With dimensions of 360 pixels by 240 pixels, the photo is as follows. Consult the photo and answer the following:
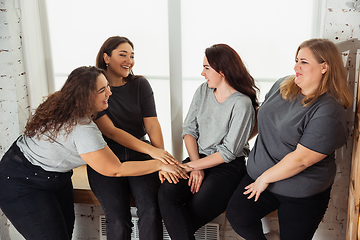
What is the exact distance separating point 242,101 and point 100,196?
3.39 feet

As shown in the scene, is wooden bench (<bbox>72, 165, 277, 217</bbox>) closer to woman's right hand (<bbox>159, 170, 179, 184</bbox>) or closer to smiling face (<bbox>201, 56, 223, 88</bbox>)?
woman's right hand (<bbox>159, 170, 179, 184</bbox>)

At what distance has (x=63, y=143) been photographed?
1711 mm

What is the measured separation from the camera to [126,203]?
196 cm

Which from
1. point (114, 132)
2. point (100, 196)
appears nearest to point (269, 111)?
point (114, 132)

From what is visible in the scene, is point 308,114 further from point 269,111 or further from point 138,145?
point 138,145

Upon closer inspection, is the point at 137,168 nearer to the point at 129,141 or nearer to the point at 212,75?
the point at 129,141

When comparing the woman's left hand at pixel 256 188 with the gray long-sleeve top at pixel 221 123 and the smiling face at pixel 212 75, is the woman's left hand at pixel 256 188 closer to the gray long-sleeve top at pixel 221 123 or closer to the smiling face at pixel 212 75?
the gray long-sleeve top at pixel 221 123

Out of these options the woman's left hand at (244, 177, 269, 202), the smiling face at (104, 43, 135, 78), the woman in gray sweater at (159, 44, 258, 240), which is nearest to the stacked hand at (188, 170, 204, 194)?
the woman in gray sweater at (159, 44, 258, 240)

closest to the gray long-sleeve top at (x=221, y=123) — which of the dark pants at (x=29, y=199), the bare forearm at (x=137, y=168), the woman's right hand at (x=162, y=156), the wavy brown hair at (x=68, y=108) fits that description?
the woman's right hand at (x=162, y=156)

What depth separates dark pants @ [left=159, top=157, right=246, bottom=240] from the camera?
1844 mm

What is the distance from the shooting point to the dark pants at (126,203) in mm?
1908

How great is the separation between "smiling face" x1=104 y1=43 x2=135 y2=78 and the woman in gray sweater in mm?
523

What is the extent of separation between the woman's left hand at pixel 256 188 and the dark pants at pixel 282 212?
31 millimetres

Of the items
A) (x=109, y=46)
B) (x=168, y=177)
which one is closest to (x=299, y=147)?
(x=168, y=177)
